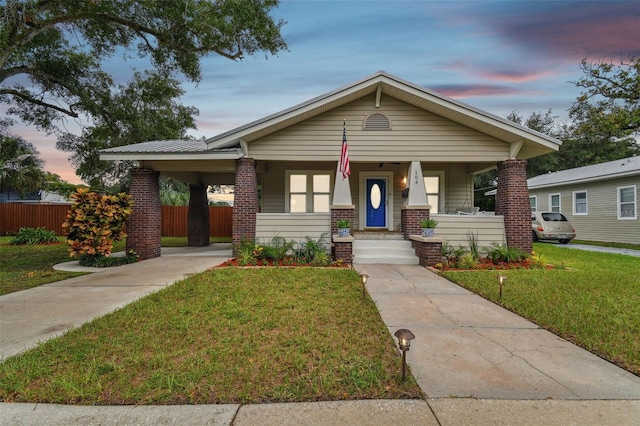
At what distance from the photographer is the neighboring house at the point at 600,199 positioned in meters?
13.0

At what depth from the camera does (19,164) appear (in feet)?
43.4

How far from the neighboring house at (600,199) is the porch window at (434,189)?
885cm

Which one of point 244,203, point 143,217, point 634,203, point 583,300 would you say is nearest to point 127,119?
point 143,217

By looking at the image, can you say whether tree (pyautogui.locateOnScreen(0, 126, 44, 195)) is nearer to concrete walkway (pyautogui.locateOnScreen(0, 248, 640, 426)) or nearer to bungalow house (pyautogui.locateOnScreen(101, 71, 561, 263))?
bungalow house (pyautogui.locateOnScreen(101, 71, 561, 263))

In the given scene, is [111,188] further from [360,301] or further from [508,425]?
[508,425]

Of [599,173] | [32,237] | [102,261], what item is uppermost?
[599,173]

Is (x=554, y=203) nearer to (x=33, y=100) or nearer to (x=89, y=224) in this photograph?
(x=89, y=224)

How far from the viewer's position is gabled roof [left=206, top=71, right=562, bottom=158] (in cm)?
809

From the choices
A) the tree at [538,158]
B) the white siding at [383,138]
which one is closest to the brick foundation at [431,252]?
the white siding at [383,138]

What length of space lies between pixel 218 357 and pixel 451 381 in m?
2.13

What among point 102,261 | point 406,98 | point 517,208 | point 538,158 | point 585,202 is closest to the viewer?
point 102,261

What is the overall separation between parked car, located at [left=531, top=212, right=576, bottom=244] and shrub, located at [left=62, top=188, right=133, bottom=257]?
55.5 ft

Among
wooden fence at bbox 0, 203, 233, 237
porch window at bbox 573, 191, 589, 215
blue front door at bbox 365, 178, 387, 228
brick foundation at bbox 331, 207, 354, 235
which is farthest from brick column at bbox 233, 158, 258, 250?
porch window at bbox 573, 191, 589, 215

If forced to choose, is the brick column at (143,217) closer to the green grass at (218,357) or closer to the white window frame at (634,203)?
the green grass at (218,357)
